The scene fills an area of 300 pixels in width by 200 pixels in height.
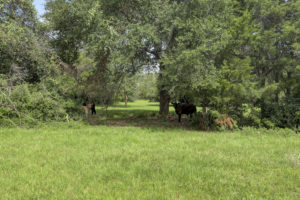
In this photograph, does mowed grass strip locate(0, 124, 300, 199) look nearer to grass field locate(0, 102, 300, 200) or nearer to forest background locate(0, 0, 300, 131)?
grass field locate(0, 102, 300, 200)

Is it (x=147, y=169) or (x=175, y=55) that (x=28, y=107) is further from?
(x=147, y=169)

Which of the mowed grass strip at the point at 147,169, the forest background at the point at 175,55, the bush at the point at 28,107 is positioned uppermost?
the forest background at the point at 175,55

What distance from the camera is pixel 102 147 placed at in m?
6.38

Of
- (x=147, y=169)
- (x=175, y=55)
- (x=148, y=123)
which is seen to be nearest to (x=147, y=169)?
(x=147, y=169)

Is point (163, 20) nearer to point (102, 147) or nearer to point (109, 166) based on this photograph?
point (102, 147)

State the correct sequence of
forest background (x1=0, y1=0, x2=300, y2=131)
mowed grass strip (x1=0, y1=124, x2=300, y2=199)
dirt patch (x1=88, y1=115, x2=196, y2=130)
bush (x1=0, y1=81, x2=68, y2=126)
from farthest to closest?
dirt patch (x1=88, y1=115, x2=196, y2=130) < bush (x1=0, y1=81, x2=68, y2=126) < forest background (x1=0, y1=0, x2=300, y2=131) < mowed grass strip (x1=0, y1=124, x2=300, y2=199)

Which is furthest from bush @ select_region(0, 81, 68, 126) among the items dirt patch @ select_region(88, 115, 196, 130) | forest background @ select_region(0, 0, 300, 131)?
dirt patch @ select_region(88, 115, 196, 130)

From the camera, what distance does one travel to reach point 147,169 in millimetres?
4559

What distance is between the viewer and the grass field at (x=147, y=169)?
3572 mm

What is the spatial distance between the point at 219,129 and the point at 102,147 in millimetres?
6175

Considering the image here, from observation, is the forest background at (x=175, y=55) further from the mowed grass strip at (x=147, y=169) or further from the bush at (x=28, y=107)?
the mowed grass strip at (x=147, y=169)

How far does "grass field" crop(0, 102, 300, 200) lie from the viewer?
357 centimetres

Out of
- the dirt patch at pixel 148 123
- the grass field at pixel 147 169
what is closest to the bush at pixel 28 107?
the dirt patch at pixel 148 123

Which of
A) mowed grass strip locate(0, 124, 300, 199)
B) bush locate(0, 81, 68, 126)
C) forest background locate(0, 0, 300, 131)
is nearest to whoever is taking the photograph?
mowed grass strip locate(0, 124, 300, 199)
